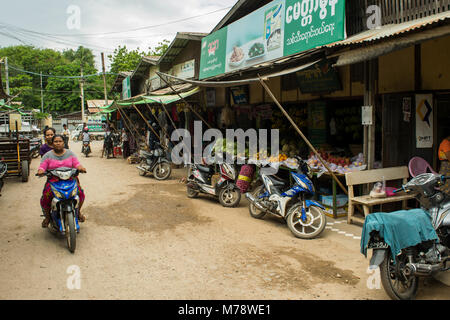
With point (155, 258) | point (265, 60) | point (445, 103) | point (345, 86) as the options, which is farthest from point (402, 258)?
point (265, 60)

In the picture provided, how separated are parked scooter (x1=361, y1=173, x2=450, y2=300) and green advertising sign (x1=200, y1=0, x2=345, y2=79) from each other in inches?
155

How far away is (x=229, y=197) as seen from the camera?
8594mm

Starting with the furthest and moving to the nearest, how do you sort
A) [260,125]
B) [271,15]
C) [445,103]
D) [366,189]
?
1. [260,125]
2. [271,15]
3. [366,189]
4. [445,103]

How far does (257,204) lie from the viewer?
7.15 m

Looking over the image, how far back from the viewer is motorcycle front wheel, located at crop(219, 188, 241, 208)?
8.52 meters

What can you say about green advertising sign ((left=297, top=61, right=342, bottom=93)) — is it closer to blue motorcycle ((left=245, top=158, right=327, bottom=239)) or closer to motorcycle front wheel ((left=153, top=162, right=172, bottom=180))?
blue motorcycle ((left=245, top=158, right=327, bottom=239))

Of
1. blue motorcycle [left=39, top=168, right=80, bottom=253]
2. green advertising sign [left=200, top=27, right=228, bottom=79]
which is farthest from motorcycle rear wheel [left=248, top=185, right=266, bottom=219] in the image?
green advertising sign [left=200, top=27, right=228, bottom=79]

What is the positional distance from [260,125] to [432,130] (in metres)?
5.73

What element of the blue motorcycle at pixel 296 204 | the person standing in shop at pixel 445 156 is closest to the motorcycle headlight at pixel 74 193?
the blue motorcycle at pixel 296 204

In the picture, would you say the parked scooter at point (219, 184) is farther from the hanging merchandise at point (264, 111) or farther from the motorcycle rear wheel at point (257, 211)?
the hanging merchandise at point (264, 111)

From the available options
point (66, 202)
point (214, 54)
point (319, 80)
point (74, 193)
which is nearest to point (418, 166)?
point (319, 80)

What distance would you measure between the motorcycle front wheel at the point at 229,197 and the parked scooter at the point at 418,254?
4876 millimetres

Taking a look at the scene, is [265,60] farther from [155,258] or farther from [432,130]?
[155,258]

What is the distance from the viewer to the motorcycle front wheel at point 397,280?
371 centimetres
